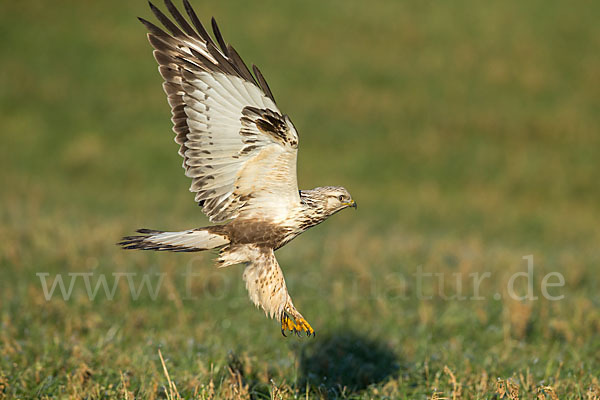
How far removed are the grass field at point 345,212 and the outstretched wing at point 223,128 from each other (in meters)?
1.25

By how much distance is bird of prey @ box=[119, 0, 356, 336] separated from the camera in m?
4.50

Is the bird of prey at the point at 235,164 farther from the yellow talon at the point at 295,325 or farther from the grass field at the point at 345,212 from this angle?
the grass field at the point at 345,212

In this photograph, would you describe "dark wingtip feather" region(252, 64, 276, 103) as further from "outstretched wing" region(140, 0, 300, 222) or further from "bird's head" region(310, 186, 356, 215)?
"bird's head" region(310, 186, 356, 215)

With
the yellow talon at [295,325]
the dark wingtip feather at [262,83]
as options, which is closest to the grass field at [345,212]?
the yellow talon at [295,325]

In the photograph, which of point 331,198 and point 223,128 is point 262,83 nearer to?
point 223,128

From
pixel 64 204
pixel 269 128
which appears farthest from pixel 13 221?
pixel 269 128

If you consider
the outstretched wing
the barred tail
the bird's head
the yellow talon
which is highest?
the outstretched wing

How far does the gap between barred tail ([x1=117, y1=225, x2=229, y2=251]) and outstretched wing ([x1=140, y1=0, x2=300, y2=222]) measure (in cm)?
24

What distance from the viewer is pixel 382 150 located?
1942cm

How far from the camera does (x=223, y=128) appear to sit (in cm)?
477

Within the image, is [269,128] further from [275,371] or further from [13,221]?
[13,221]

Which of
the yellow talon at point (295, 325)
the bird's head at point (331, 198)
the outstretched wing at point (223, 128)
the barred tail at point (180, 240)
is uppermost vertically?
the outstretched wing at point (223, 128)

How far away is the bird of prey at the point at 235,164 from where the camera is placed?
4500 mm

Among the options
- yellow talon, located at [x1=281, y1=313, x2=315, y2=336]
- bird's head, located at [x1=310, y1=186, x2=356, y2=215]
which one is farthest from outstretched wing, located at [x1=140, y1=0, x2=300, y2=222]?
yellow talon, located at [x1=281, y1=313, x2=315, y2=336]
